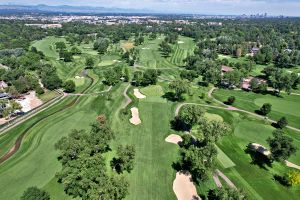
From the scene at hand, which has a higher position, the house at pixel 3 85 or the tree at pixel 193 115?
the tree at pixel 193 115

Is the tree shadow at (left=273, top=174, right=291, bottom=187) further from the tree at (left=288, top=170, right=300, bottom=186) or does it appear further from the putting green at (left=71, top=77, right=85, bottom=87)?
the putting green at (left=71, top=77, right=85, bottom=87)

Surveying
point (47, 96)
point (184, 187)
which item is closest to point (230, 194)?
point (184, 187)

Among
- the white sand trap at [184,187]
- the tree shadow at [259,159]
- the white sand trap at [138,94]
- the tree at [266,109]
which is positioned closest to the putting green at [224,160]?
the tree shadow at [259,159]

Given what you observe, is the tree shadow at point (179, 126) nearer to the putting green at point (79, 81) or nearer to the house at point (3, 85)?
the putting green at point (79, 81)

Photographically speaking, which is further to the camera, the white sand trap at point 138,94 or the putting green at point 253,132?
the white sand trap at point 138,94

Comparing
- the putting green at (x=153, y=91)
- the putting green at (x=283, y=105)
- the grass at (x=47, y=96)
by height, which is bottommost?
the grass at (x=47, y=96)

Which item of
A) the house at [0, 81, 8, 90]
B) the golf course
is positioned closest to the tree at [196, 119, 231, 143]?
the golf course
